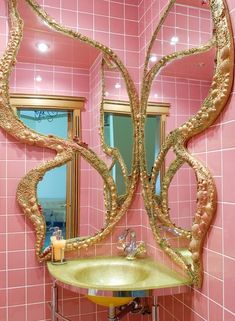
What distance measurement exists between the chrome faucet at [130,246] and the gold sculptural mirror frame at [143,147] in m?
0.10

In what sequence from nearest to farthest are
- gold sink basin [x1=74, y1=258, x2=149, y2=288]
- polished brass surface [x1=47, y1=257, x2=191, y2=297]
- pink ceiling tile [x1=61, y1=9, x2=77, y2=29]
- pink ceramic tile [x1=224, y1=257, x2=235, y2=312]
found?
pink ceramic tile [x1=224, y1=257, x2=235, y2=312] → polished brass surface [x1=47, y1=257, x2=191, y2=297] → gold sink basin [x1=74, y1=258, x2=149, y2=288] → pink ceiling tile [x1=61, y1=9, x2=77, y2=29]

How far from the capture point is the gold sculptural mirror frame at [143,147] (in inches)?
48.7

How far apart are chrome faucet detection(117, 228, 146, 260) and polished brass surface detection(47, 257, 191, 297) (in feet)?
0.13

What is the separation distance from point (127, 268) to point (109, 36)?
1383 millimetres

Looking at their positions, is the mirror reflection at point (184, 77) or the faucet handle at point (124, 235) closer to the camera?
the mirror reflection at point (184, 77)

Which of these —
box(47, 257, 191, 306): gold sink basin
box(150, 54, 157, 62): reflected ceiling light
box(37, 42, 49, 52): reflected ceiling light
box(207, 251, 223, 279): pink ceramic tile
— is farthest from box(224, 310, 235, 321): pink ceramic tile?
box(37, 42, 49, 52): reflected ceiling light

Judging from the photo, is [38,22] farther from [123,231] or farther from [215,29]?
[123,231]

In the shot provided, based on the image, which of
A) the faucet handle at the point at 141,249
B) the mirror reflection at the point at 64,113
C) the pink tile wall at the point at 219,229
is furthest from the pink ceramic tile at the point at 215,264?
the mirror reflection at the point at 64,113

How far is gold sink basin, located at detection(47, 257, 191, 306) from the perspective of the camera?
136 cm

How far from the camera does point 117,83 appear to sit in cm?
195

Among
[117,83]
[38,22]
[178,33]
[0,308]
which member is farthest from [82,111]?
[0,308]

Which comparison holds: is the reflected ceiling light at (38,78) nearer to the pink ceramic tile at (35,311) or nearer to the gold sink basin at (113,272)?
the gold sink basin at (113,272)

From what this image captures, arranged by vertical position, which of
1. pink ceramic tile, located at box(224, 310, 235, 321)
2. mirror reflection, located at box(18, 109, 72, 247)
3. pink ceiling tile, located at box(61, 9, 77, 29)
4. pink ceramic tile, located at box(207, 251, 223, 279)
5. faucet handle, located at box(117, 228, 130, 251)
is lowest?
pink ceramic tile, located at box(224, 310, 235, 321)

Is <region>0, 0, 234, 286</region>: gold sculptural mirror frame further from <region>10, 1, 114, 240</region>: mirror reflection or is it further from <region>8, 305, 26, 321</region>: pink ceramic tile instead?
<region>8, 305, 26, 321</region>: pink ceramic tile
